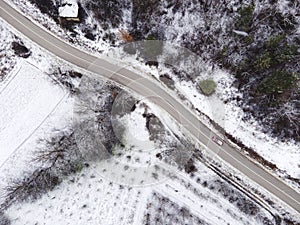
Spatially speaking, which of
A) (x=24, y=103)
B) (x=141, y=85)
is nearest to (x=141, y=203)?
(x=141, y=85)

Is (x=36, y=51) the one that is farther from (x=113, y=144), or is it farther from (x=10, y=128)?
(x=113, y=144)

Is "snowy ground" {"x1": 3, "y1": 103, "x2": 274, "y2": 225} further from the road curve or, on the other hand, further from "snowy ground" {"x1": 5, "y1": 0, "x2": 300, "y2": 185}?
"snowy ground" {"x1": 5, "y1": 0, "x2": 300, "y2": 185}

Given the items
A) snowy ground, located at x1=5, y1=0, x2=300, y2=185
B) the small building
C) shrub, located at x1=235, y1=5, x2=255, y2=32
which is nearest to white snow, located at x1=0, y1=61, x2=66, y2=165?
snowy ground, located at x1=5, y1=0, x2=300, y2=185

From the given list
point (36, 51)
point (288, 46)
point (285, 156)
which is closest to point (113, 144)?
point (36, 51)

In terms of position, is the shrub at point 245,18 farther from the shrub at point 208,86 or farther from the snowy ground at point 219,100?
the shrub at point 208,86

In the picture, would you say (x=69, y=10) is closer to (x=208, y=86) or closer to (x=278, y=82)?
(x=208, y=86)

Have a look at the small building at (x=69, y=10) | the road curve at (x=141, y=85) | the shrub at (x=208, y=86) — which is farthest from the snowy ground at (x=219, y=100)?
the small building at (x=69, y=10)

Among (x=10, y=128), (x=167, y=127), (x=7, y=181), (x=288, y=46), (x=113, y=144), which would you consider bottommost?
(x=7, y=181)
